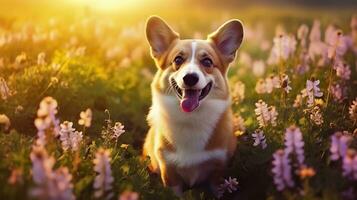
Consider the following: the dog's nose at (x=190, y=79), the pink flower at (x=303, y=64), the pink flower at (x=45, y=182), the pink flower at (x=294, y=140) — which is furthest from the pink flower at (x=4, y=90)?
the pink flower at (x=303, y=64)

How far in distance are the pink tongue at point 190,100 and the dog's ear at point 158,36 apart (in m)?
0.96

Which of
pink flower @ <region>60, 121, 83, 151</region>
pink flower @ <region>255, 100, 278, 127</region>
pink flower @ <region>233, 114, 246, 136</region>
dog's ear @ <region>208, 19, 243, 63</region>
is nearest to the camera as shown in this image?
pink flower @ <region>60, 121, 83, 151</region>

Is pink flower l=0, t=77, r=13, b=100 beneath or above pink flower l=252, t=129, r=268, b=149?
above

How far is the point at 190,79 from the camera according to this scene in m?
5.61

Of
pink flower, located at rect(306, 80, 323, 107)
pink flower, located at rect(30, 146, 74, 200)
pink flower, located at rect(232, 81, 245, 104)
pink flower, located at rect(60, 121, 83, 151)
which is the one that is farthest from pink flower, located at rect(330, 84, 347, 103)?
pink flower, located at rect(30, 146, 74, 200)

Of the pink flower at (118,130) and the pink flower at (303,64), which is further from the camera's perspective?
the pink flower at (303,64)

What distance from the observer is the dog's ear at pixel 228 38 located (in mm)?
6512

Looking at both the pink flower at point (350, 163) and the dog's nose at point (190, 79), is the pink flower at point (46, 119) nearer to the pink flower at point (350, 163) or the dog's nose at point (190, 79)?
the dog's nose at point (190, 79)

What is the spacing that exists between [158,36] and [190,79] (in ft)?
3.90

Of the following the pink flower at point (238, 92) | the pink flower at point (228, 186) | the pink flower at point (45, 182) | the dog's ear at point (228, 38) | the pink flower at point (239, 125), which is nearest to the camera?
the pink flower at point (45, 182)

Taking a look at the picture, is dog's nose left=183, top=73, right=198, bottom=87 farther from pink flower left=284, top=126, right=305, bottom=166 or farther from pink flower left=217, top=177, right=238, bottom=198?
pink flower left=284, top=126, right=305, bottom=166

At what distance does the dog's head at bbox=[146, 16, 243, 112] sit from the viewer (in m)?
5.75

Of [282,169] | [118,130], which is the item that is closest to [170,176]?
[118,130]

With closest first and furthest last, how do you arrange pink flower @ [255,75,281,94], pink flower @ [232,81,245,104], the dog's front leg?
the dog's front leg
pink flower @ [255,75,281,94]
pink flower @ [232,81,245,104]
